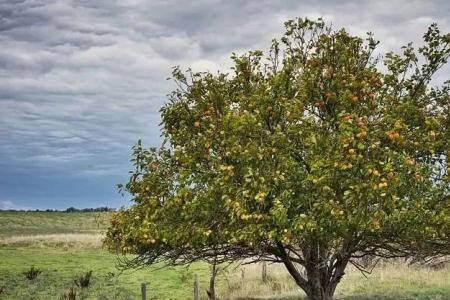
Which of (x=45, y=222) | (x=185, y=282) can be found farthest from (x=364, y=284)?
(x=45, y=222)

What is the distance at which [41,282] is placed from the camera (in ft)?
140

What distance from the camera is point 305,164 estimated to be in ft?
52.0

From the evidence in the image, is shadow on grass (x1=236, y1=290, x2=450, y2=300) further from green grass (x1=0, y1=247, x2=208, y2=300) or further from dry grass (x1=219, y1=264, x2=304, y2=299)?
green grass (x1=0, y1=247, x2=208, y2=300)

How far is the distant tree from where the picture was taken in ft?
47.1

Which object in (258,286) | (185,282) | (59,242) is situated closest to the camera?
(258,286)

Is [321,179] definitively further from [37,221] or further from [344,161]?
[37,221]

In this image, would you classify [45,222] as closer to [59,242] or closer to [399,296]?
[59,242]

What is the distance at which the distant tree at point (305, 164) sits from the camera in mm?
14367

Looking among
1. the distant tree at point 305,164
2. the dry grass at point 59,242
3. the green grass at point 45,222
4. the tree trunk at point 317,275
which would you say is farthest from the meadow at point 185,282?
the green grass at point 45,222

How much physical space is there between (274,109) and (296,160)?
151 centimetres

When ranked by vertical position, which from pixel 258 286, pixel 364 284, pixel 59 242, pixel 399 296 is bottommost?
pixel 399 296

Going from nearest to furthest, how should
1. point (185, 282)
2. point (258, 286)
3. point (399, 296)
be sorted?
point (399, 296)
point (258, 286)
point (185, 282)

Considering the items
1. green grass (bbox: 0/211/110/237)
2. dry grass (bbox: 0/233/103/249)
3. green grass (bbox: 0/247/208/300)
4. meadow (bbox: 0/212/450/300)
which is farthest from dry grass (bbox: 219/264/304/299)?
green grass (bbox: 0/211/110/237)

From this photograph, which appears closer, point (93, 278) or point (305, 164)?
point (305, 164)
